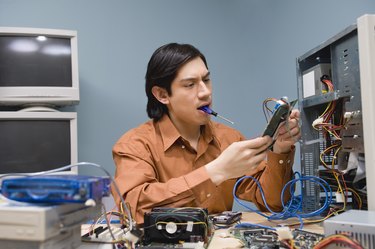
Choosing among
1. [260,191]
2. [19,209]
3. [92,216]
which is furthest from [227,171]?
[19,209]

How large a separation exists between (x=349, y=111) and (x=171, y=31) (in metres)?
1.48

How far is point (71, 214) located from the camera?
66 cm

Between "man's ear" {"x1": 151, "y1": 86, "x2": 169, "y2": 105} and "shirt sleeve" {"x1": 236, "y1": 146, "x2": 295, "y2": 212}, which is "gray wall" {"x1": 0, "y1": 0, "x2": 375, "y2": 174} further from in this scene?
"shirt sleeve" {"x1": 236, "y1": 146, "x2": 295, "y2": 212}

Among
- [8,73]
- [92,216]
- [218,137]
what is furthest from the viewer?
[8,73]

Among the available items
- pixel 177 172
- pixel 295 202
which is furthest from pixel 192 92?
pixel 295 202

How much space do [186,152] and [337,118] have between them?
0.63m

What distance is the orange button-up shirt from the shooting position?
1.11 m

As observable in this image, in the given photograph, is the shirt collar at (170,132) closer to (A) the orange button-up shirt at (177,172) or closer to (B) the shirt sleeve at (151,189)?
(A) the orange button-up shirt at (177,172)

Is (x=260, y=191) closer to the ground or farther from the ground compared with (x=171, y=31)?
closer to the ground

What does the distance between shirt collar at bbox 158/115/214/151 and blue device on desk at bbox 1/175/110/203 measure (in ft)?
2.69

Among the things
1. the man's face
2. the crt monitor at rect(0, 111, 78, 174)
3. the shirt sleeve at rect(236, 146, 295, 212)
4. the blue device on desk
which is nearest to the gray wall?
the crt monitor at rect(0, 111, 78, 174)

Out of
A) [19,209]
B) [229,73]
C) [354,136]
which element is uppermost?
[229,73]

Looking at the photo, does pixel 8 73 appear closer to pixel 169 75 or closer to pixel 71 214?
pixel 169 75

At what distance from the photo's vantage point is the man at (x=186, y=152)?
3.64ft
